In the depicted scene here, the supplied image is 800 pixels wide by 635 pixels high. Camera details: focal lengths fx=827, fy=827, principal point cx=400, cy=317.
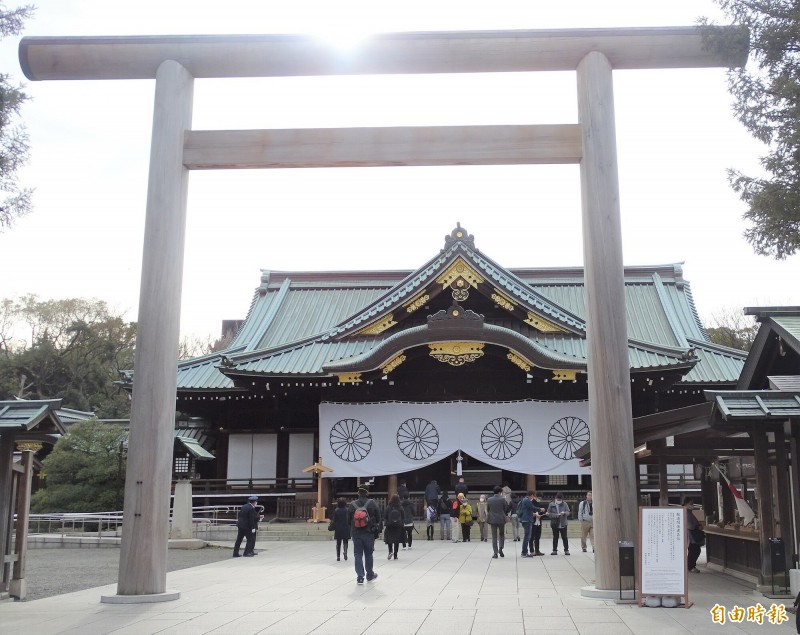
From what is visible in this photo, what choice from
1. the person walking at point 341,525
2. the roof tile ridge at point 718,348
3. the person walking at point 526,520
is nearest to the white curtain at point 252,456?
the person walking at point 341,525

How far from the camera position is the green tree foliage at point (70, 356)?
44.1 meters

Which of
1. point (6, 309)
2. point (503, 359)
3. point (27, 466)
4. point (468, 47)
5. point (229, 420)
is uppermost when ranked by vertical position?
point (6, 309)

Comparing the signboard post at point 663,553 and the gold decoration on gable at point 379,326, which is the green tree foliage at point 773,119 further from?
the gold decoration on gable at point 379,326

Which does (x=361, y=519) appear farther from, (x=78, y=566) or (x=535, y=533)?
(x=78, y=566)

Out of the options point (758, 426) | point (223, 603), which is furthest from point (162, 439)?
point (758, 426)

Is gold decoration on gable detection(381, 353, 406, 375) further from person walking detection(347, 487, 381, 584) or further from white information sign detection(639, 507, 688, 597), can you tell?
white information sign detection(639, 507, 688, 597)

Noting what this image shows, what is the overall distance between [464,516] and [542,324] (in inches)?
284

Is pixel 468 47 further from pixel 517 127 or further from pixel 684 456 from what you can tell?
pixel 684 456

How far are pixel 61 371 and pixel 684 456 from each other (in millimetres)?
39070

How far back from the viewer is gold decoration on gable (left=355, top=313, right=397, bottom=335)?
2466 centimetres

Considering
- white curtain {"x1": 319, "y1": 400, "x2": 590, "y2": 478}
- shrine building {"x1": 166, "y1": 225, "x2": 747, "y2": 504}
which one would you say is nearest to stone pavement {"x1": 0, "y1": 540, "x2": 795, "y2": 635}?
white curtain {"x1": 319, "y1": 400, "x2": 590, "y2": 478}

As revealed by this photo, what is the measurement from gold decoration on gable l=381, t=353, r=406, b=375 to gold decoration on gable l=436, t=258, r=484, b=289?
2671 mm

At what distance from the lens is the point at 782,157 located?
11867 mm

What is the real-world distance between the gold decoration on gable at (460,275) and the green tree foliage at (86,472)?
10.5 m
